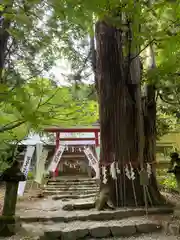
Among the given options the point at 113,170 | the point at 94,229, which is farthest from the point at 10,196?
the point at 113,170

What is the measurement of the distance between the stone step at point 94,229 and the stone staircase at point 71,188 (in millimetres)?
3047

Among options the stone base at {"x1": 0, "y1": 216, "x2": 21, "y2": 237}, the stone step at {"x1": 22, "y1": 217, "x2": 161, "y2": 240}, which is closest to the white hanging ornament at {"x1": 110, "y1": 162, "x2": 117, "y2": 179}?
the stone step at {"x1": 22, "y1": 217, "x2": 161, "y2": 240}

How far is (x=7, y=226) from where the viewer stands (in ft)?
9.15

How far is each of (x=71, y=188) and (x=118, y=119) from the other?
153 inches

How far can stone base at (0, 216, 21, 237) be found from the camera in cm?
275

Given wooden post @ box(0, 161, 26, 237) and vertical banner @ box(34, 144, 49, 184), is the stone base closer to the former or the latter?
wooden post @ box(0, 161, 26, 237)

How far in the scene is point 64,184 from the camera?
7785 millimetres

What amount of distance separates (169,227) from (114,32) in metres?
3.62

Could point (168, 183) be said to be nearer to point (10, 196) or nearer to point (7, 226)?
point (10, 196)

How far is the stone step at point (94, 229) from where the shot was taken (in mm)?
2805

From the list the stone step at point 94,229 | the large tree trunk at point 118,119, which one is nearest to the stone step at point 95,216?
the stone step at point 94,229

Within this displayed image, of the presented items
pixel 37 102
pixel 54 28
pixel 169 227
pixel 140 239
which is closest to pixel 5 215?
pixel 140 239

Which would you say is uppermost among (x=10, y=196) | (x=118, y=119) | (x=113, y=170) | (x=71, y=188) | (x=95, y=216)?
(x=118, y=119)

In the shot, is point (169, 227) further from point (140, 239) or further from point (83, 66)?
point (83, 66)
